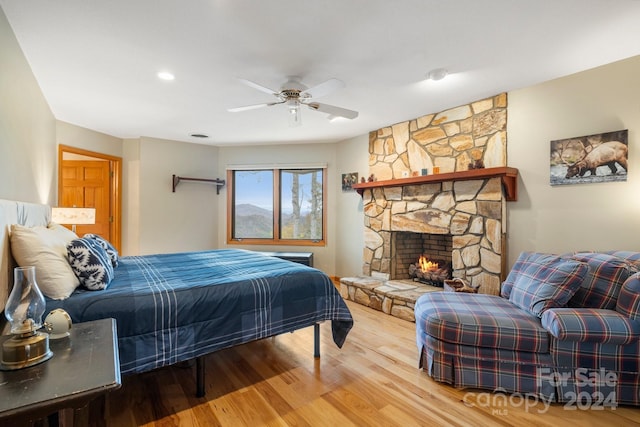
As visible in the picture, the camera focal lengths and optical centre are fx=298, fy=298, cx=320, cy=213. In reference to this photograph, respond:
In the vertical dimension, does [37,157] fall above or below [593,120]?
below

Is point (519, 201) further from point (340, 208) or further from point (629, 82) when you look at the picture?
point (340, 208)

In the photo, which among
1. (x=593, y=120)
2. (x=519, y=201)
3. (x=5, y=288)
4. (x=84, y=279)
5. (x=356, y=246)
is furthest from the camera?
(x=356, y=246)

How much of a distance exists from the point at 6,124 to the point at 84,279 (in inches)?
48.3

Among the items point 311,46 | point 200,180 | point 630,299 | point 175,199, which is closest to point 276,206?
point 200,180

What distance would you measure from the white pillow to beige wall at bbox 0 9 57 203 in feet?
1.89

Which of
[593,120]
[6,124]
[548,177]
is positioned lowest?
[548,177]

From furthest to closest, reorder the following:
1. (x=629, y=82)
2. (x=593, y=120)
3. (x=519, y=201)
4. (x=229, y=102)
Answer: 1. (x=229, y=102)
2. (x=519, y=201)
3. (x=593, y=120)
4. (x=629, y=82)

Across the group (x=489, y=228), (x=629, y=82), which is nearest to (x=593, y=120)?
(x=629, y=82)

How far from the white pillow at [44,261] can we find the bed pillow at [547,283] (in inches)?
113

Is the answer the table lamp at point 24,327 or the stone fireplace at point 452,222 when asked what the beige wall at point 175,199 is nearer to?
the stone fireplace at point 452,222

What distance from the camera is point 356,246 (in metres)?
4.72

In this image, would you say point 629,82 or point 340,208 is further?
point 340,208

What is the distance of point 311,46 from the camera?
2.15 m

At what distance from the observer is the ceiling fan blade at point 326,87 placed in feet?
7.20
